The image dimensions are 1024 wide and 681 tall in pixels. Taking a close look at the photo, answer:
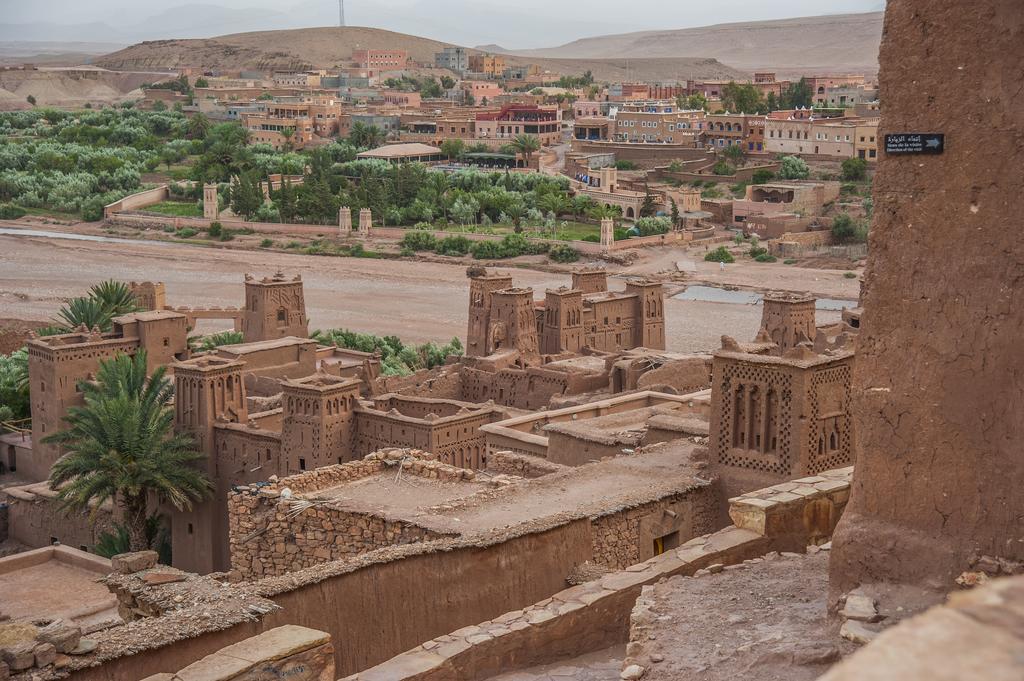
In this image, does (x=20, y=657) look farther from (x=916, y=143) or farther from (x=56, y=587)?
(x=56, y=587)

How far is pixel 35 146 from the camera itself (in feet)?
263

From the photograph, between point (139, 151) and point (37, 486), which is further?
point (139, 151)

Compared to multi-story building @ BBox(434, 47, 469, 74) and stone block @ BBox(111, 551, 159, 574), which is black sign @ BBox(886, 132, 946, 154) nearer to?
stone block @ BBox(111, 551, 159, 574)

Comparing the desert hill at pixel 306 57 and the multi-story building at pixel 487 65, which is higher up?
the desert hill at pixel 306 57

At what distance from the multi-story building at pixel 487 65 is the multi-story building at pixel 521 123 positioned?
2608 inches

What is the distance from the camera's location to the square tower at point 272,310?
29.1m

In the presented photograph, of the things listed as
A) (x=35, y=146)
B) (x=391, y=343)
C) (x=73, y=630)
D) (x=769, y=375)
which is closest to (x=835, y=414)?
(x=769, y=375)

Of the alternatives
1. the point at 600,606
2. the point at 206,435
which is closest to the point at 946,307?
the point at 600,606

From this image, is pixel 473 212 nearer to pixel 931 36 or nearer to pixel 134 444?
pixel 134 444

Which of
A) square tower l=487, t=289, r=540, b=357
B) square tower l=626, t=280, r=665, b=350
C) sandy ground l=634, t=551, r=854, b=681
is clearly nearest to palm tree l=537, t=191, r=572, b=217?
square tower l=626, t=280, r=665, b=350

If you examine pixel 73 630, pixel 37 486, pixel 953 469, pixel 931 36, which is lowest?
pixel 37 486

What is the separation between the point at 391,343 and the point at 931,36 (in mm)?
28298

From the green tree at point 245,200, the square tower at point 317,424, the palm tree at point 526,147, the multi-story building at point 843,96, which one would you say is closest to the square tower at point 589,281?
the square tower at point 317,424

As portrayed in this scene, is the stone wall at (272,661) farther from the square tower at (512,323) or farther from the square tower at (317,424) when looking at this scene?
the square tower at (512,323)
